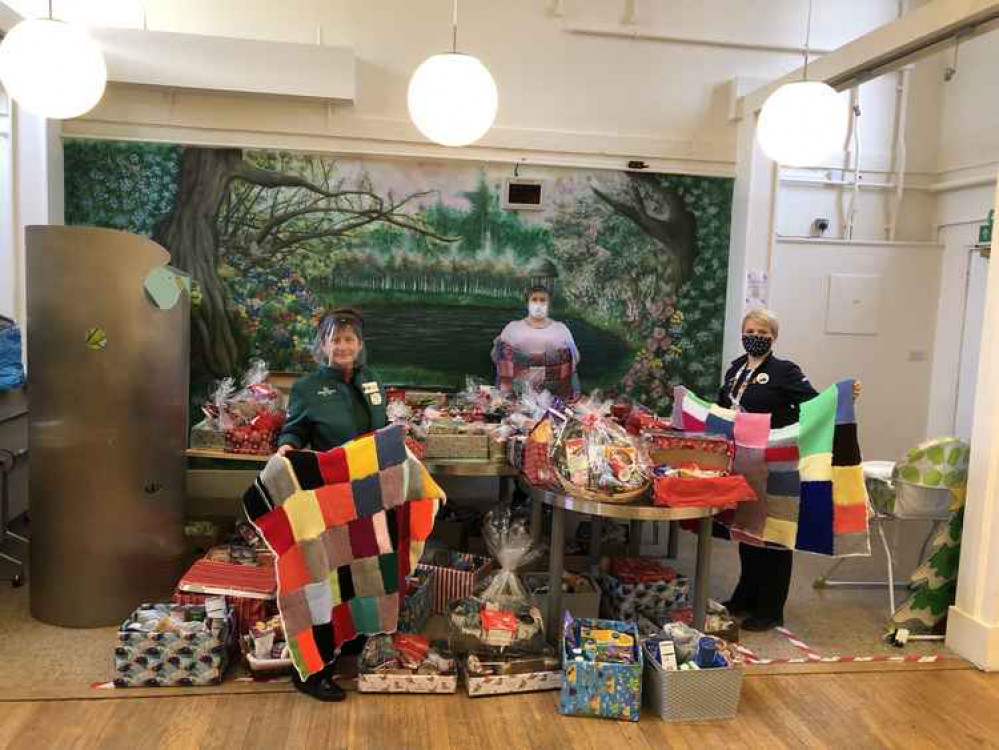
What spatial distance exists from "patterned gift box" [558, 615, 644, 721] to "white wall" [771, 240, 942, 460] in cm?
377

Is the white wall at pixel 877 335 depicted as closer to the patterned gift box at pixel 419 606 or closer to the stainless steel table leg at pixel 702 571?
the stainless steel table leg at pixel 702 571

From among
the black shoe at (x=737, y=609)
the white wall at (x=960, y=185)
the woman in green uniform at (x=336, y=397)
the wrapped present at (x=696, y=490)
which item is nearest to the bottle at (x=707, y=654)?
the wrapped present at (x=696, y=490)

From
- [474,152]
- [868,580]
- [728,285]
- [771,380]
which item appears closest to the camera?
[771,380]

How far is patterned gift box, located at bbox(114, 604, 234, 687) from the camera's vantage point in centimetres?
313

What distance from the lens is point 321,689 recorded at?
3.12 metres

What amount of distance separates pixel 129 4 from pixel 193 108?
74 cm

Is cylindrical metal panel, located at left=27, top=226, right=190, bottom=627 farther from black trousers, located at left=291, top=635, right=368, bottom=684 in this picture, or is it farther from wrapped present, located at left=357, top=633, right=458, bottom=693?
wrapped present, located at left=357, top=633, right=458, bottom=693

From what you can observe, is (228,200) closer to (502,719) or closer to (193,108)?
(193,108)

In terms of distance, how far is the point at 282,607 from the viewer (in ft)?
9.95

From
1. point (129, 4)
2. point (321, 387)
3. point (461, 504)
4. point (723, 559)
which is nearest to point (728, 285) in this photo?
point (723, 559)

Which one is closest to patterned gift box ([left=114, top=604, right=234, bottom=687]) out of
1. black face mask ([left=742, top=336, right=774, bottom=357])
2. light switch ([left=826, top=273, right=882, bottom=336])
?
black face mask ([left=742, top=336, right=774, bottom=357])

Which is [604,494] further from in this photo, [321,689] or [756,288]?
[756,288]

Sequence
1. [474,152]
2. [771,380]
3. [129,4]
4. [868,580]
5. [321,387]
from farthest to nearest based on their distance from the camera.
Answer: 1. [474,152]
2. [129,4]
3. [868,580]
4. [771,380]
5. [321,387]

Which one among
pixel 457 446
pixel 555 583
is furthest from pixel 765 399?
pixel 457 446
